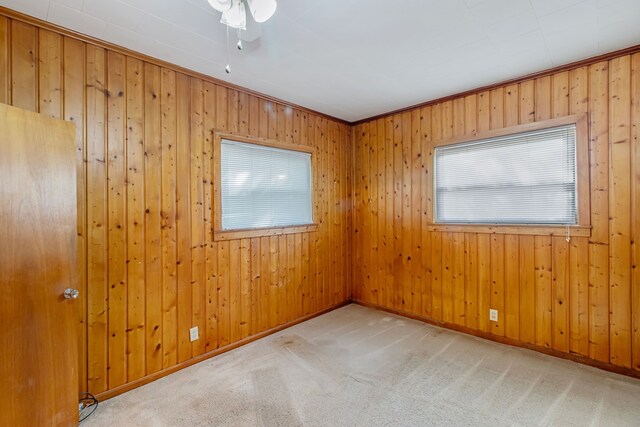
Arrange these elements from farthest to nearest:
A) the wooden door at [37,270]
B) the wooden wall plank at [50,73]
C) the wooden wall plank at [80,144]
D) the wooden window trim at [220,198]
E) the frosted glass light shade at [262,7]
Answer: the wooden window trim at [220,198] → the wooden wall plank at [80,144] → the wooden wall plank at [50,73] → the wooden door at [37,270] → the frosted glass light shade at [262,7]

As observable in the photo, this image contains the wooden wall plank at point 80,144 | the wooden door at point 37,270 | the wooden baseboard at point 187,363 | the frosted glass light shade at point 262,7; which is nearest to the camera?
the frosted glass light shade at point 262,7

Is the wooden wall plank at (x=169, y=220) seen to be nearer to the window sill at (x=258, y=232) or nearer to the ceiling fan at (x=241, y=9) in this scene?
the window sill at (x=258, y=232)

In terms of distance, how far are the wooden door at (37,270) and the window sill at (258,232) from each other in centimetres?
116

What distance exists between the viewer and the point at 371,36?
7.02 ft

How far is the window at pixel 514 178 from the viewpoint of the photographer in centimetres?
262

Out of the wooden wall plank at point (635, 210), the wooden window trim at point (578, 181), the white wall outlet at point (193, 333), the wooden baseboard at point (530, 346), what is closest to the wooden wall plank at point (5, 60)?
the white wall outlet at point (193, 333)

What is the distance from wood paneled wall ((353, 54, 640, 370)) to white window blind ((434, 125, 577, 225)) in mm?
148

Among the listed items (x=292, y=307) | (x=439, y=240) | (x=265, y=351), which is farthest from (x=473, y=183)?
(x=265, y=351)

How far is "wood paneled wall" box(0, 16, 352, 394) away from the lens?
2.05 m

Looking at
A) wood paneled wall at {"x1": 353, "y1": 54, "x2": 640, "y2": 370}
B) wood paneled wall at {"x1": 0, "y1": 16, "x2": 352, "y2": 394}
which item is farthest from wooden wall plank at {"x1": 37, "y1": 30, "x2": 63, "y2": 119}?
wood paneled wall at {"x1": 353, "y1": 54, "x2": 640, "y2": 370}

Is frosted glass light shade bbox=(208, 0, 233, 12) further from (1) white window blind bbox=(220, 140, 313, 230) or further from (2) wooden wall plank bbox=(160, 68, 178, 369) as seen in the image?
(1) white window blind bbox=(220, 140, 313, 230)

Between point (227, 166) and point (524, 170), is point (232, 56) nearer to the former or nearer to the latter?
point (227, 166)

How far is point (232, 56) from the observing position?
2.38 m

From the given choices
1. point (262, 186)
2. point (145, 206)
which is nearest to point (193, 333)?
point (145, 206)
